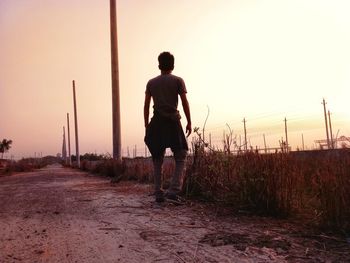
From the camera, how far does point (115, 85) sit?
19500 millimetres

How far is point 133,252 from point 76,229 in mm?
1162

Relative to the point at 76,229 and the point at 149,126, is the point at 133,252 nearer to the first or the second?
the point at 76,229

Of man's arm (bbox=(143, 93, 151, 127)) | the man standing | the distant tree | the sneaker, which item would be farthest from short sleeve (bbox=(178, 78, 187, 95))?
the distant tree

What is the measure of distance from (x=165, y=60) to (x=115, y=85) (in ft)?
43.5

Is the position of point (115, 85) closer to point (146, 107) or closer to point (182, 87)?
point (146, 107)

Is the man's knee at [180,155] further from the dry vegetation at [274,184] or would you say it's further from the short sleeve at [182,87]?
the short sleeve at [182,87]

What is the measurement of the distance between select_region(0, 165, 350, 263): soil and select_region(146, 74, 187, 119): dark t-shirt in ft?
4.60

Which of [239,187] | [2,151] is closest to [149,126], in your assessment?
[239,187]

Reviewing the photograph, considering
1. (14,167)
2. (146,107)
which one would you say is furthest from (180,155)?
(14,167)

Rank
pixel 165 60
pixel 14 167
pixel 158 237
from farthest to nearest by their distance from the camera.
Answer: pixel 14 167
pixel 165 60
pixel 158 237

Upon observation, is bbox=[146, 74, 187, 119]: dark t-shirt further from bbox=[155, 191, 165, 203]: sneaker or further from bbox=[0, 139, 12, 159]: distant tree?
bbox=[0, 139, 12, 159]: distant tree

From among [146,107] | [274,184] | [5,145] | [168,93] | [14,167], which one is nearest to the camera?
[274,184]

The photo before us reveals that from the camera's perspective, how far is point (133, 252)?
355cm

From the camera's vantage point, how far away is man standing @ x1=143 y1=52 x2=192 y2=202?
6.36 meters
